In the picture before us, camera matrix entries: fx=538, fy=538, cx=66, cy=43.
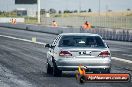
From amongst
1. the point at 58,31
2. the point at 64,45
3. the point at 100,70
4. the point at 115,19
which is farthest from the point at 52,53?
the point at 115,19

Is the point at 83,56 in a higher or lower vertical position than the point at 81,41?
lower

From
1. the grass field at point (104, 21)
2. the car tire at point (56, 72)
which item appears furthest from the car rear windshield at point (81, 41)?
the grass field at point (104, 21)

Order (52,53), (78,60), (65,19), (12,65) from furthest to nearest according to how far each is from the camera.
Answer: (65,19) → (12,65) → (52,53) → (78,60)

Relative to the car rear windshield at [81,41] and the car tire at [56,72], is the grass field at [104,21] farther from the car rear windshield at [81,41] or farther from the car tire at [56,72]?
the car tire at [56,72]

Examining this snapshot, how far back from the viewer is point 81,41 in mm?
17094

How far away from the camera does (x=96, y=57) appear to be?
54.2ft

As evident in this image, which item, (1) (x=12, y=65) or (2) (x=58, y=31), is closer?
(1) (x=12, y=65)

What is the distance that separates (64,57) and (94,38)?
47.6 inches

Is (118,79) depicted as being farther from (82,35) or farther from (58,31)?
(58,31)

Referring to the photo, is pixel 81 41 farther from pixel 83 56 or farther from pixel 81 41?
pixel 83 56

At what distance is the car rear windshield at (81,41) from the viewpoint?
16.9m

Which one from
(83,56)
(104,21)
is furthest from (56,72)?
(104,21)

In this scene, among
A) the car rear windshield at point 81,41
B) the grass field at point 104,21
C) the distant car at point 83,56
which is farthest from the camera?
the grass field at point 104,21

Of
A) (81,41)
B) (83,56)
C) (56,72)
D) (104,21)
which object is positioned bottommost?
(104,21)
